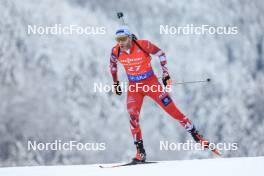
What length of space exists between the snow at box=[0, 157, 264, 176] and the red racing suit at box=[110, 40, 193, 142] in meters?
0.51

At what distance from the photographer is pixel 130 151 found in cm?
490

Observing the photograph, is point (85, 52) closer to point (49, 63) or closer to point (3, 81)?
point (49, 63)

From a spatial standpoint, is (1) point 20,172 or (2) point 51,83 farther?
(2) point 51,83

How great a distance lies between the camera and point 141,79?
15.5 ft

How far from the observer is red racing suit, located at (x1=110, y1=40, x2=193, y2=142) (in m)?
4.67

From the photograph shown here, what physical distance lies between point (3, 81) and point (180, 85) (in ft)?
6.36

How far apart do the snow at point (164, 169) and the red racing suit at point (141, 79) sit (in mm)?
514

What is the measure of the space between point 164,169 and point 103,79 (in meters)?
1.33

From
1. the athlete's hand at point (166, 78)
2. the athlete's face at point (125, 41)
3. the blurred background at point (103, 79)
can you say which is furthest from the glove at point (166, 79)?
the athlete's face at point (125, 41)

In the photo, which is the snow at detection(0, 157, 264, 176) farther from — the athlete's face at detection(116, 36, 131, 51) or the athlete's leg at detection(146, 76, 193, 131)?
the athlete's face at detection(116, 36, 131, 51)

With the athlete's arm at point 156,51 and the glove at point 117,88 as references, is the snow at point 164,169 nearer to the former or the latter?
the glove at point 117,88

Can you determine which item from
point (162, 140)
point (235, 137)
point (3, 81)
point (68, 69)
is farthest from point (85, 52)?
point (235, 137)

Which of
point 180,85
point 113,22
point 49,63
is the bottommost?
point 180,85

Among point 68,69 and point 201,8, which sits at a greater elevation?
point 201,8
